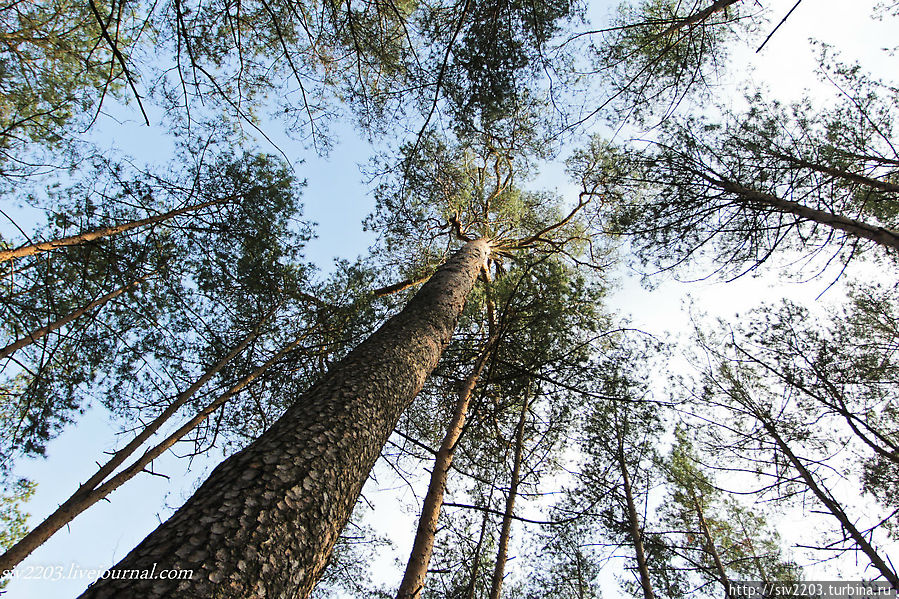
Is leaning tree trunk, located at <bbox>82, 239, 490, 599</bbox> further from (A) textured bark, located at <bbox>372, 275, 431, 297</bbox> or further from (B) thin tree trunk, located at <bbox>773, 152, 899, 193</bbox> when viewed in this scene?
(B) thin tree trunk, located at <bbox>773, 152, 899, 193</bbox>

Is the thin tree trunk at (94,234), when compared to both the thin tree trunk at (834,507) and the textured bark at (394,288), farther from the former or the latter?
the thin tree trunk at (834,507)

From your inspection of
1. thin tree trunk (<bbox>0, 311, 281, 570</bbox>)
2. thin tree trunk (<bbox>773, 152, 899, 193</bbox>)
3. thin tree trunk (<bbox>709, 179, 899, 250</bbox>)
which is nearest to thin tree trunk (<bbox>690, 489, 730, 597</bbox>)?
thin tree trunk (<bbox>709, 179, 899, 250</bbox>)

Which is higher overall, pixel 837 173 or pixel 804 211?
pixel 837 173

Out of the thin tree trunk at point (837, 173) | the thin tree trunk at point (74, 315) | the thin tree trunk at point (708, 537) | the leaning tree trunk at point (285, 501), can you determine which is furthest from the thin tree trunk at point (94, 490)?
the thin tree trunk at point (708, 537)

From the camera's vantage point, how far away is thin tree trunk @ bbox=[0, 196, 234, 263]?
337cm

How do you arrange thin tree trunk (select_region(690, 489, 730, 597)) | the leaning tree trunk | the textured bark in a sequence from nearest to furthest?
the leaning tree trunk < the textured bark < thin tree trunk (select_region(690, 489, 730, 597))

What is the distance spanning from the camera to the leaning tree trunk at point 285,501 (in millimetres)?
1211

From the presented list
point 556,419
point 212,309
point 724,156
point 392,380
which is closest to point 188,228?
point 212,309

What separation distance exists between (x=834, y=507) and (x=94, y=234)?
906cm

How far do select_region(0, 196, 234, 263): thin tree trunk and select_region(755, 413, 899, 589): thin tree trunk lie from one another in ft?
26.5

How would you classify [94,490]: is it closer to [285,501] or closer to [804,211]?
[285,501]

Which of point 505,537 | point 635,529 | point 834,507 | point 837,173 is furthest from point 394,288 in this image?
point 834,507

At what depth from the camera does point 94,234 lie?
407 cm

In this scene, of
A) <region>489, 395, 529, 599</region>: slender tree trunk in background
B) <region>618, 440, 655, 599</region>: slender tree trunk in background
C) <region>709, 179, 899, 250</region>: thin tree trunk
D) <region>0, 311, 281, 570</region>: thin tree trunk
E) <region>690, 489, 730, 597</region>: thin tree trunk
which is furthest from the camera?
<region>690, 489, 730, 597</region>: thin tree trunk
